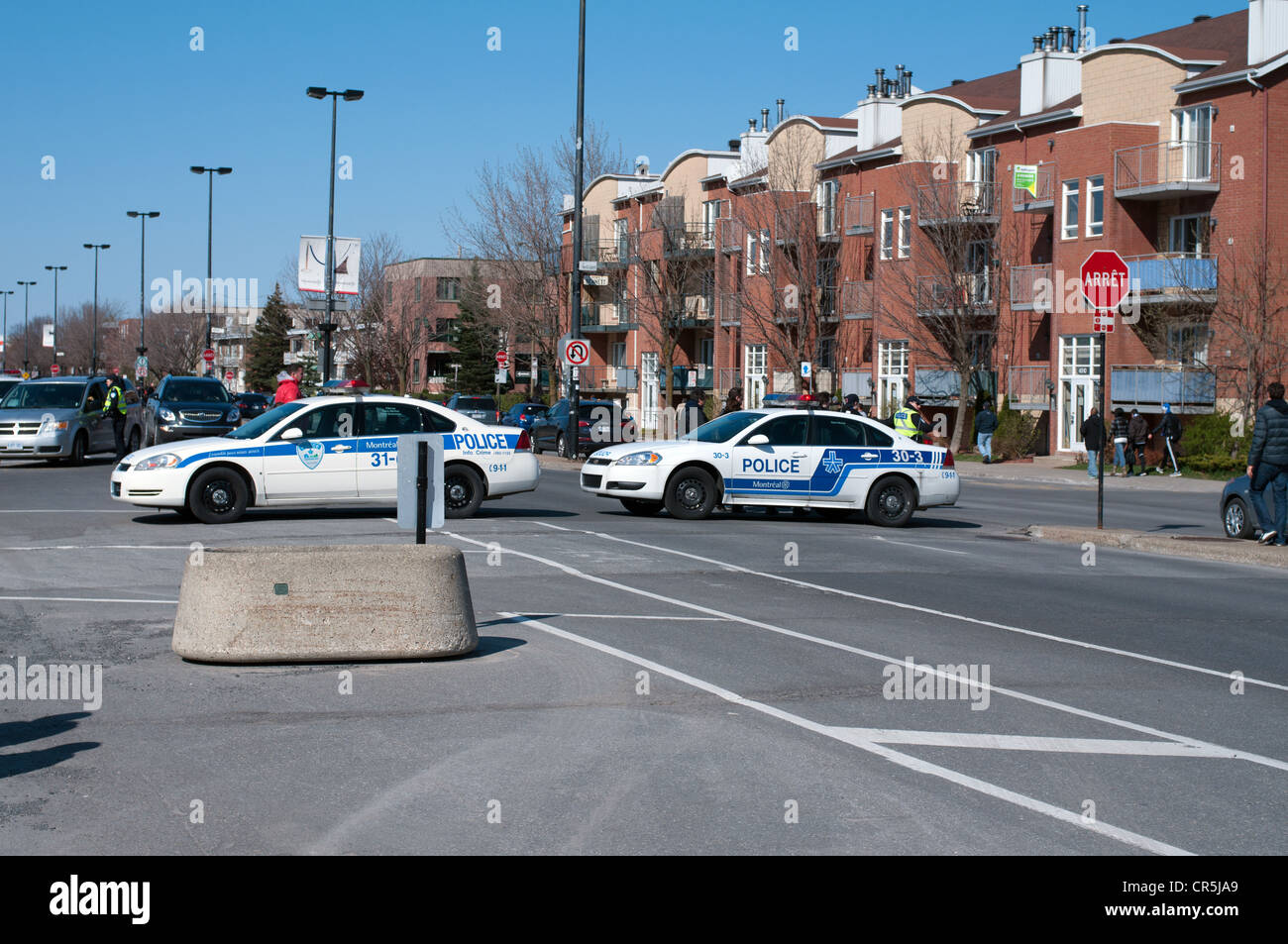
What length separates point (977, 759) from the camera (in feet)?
23.4

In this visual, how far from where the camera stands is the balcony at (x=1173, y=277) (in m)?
39.1

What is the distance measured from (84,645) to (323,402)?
8.38m

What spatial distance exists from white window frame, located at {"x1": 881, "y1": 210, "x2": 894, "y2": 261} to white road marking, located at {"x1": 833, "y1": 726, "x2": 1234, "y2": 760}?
153 feet

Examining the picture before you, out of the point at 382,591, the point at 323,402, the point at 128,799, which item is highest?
the point at 323,402

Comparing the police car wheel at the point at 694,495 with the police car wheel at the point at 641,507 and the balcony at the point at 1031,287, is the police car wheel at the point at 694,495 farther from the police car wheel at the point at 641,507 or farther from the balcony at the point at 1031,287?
the balcony at the point at 1031,287

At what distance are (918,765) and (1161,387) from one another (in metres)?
36.1

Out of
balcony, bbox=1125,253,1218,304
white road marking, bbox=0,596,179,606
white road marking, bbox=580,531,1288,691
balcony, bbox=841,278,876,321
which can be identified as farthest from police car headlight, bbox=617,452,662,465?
balcony, bbox=841,278,876,321

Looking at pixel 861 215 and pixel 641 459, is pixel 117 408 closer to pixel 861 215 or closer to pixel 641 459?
pixel 641 459

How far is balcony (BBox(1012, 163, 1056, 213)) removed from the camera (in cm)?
4512

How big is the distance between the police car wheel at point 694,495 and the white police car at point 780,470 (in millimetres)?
13

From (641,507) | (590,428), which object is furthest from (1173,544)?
(590,428)

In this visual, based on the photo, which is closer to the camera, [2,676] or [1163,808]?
[1163,808]
